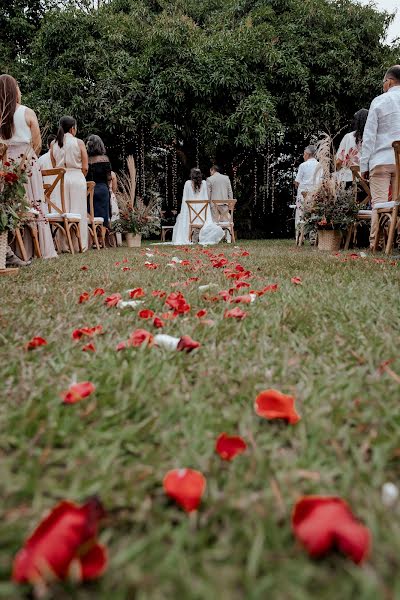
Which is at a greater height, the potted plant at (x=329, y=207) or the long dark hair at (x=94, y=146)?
the long dark hair at (x=94, y=146)

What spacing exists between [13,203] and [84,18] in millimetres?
10538

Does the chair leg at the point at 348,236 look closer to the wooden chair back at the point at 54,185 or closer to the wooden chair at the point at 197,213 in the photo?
the wooden chair at the point at 197,213

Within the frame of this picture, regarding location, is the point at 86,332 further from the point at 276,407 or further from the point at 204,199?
the point at 204,199

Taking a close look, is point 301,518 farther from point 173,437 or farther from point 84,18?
point 84,18

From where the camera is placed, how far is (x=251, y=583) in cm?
48

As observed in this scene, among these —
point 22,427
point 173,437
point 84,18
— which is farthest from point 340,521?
point 84,18

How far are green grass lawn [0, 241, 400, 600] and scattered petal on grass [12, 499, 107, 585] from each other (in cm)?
2

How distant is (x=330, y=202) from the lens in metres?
6.09

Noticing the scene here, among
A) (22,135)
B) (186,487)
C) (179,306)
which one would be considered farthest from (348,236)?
(186,487)

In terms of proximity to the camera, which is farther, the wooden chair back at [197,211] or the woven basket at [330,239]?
the wooden chair back at [197,211]

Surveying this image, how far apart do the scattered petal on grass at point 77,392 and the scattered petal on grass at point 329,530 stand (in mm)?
555

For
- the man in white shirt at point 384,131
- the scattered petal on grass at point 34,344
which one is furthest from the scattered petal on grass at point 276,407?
the man in white shirt at point 384,131

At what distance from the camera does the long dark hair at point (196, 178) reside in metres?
9.64

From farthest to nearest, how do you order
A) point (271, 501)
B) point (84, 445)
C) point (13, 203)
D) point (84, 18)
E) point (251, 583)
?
point (84, 18), point (13, 203), point (84, 445), point (271, 501), point (251, 583)
